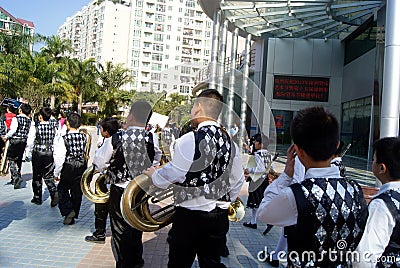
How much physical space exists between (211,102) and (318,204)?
52.6 inches

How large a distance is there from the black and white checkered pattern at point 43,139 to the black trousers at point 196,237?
436 centimetres

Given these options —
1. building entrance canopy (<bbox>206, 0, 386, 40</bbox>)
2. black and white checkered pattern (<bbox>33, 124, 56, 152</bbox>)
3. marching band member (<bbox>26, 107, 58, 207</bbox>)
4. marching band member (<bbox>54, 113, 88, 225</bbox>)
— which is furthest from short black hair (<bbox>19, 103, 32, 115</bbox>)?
building entrance canopy (<bbox>206, 0, 386, 40</bbox>)

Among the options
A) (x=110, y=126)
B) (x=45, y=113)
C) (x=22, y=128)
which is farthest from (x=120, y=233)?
(x=22, y=128)

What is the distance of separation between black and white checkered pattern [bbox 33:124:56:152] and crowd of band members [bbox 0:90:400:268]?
A: 2221 mm

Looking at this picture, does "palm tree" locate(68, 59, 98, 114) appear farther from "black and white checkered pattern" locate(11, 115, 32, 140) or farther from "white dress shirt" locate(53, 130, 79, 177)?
"white dress shirt" locate(53, 130, 79, 177)

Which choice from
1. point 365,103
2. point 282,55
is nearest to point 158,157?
point 365,103

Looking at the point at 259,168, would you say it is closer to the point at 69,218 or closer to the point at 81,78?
the point at 69,218

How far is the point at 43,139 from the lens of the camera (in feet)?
20.5

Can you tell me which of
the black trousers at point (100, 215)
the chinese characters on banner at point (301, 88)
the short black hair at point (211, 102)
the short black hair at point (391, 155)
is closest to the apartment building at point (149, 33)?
the chinese characters on banner at point (301, 88)

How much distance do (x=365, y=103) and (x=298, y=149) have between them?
18988 millimetres

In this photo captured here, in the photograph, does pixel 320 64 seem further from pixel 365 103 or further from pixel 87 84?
pixel 87 84

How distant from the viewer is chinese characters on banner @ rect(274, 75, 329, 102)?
21703 millimetres

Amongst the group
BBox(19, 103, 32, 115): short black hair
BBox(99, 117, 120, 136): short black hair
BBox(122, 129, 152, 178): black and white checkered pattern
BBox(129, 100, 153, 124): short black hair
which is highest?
BBox(19, 103, 32, 115): short black hair

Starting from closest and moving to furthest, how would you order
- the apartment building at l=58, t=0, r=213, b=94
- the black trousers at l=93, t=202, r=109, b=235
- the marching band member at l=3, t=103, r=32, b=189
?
the black trousers at l=93, t=202, r=109, b=235, the marching band member at l=3, t=103, r=32, b=189, the apartment building at l=58, t=0, r=213, b=94
